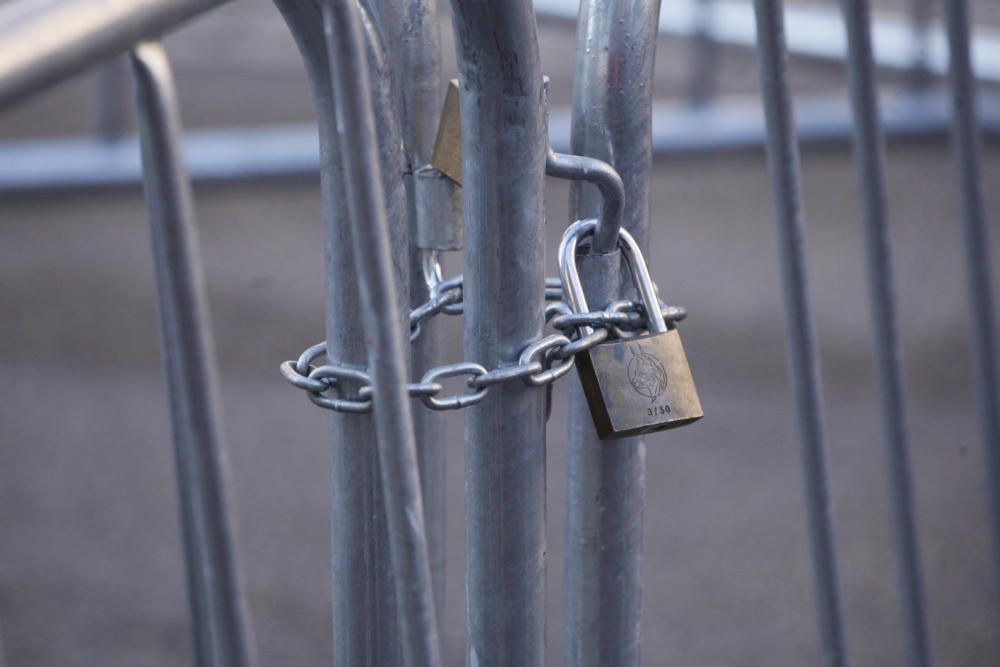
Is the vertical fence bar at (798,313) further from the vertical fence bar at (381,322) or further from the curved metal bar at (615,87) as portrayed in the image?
the vertical fence bar at (381,322)

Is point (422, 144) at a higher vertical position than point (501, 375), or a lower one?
higher

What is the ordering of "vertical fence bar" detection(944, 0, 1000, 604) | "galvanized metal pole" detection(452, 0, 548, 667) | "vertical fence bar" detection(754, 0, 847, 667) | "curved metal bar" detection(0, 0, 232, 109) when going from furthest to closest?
"vertical fence bar" detection(944, 0, 1000, 604) < "vertical fence bar" detection(754, 0, 847, 667) < "galvanized metal pole" detection(452, 0, 548, 667) < "curved metal bar" detection(0, 0, 232, 109)

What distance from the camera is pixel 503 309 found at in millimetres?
673

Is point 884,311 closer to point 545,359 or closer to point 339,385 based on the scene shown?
point 545,359

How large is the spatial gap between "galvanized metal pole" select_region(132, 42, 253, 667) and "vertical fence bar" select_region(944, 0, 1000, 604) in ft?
2.05

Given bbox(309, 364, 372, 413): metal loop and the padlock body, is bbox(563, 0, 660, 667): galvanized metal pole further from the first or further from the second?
bbox(309, 364, 372, 413): metal loop

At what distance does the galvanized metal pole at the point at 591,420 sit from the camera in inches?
27.9

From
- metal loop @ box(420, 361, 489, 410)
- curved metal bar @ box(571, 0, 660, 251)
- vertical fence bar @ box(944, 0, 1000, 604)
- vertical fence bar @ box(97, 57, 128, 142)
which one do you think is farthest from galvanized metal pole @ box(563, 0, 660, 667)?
vertical fence bar @ box(97, 57, 128, 142)

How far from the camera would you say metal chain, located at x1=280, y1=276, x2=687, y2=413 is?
649mm

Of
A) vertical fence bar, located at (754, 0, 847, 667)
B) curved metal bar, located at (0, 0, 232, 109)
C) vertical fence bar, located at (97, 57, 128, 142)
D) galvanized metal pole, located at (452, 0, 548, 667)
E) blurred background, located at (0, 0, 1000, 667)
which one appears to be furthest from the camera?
vertical fence bar, located at (97, 57, 128, 142)

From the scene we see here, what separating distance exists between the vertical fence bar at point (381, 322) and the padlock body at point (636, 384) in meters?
0.19

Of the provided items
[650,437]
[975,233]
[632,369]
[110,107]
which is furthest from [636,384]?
[110,107]

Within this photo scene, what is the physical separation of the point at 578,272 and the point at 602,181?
0.07 meters

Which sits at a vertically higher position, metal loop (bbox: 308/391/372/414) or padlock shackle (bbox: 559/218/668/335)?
padlock shackle (bbox: 559/218/668/335)
